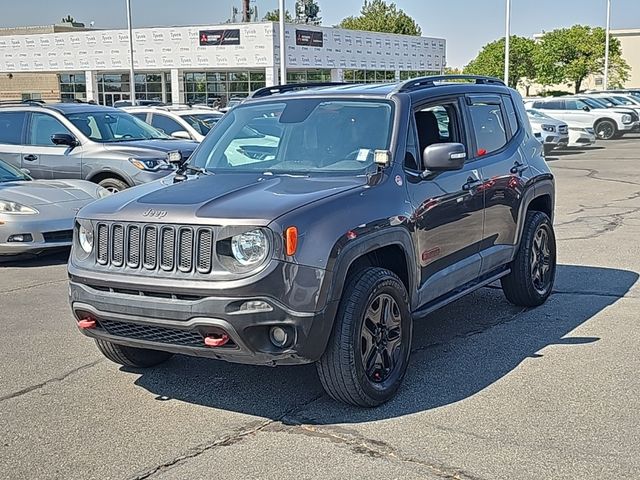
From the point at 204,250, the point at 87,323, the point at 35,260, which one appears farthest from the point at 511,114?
the point at 35,260

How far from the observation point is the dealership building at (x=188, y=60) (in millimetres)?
43938

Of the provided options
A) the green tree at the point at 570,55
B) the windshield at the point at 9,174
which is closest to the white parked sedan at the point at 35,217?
the windshield at the point at 9,174

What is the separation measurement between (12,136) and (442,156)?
9222mm

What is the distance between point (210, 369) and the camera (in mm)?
5660

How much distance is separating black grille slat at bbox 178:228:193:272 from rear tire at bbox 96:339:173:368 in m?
1.14

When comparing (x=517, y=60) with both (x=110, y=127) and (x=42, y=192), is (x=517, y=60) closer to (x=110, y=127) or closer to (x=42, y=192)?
(x=110, y=127)

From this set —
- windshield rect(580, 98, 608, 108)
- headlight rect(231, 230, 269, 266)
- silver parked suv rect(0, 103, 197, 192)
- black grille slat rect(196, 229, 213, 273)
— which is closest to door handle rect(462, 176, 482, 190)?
headlight rect(231, 230, 269, 266)

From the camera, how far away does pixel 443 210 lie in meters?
5.68

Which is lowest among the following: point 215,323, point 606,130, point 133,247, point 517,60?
point 215,323

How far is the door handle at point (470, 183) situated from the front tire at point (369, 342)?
128cm

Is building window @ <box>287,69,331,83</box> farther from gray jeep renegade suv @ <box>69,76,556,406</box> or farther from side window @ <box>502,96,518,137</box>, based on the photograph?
gray jeep renegade suv @ <box>69,76,556,406</box>

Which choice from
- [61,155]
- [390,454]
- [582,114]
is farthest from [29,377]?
[582,114]

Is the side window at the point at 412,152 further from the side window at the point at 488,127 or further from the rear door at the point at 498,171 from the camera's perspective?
the side window at the point at 488,127

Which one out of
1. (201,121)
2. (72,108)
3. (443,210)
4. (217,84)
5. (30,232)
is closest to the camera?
(443,210)
